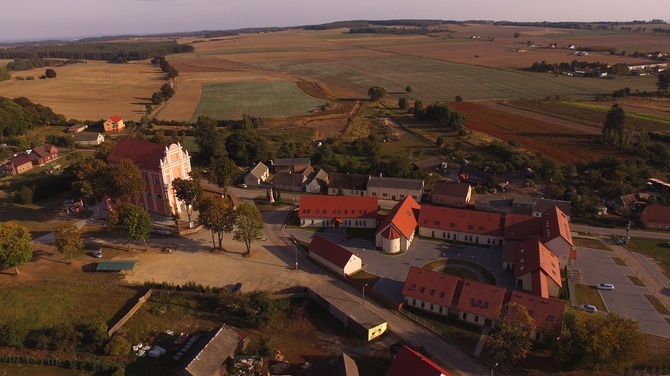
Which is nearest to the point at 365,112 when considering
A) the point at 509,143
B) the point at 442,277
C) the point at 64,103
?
the point at 509,143

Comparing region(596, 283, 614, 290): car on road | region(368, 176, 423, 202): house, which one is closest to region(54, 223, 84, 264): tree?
region(368, 176, 423, 202): house

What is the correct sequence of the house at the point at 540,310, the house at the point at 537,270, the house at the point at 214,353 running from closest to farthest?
1. the house at the point at 214,353
2. the house at the point at 540,310
3. the house at the point at 537,270

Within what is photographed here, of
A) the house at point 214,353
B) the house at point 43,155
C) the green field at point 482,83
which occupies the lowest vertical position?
the house at point 214,353

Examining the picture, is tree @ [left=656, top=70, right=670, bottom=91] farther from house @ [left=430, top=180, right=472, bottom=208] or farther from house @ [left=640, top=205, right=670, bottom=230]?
house @ [left=430, top=180, right=472, bottom=208]

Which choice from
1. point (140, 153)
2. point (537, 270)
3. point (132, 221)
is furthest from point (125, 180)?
point (537, 270)

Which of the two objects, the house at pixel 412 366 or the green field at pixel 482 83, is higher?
the green field at pixel 482 83

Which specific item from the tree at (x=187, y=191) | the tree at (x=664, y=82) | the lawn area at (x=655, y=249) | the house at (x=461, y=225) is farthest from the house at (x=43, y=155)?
the tree at (x=664, y=82)

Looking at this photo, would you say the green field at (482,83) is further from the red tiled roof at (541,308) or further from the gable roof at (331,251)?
the red tiled roof at (541,308)
